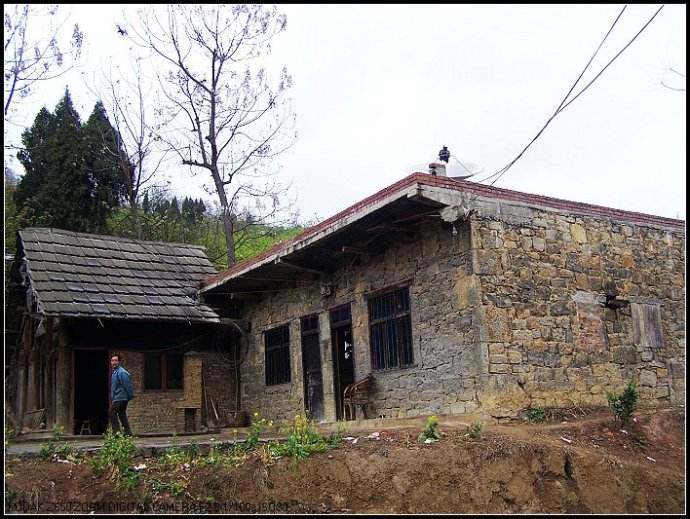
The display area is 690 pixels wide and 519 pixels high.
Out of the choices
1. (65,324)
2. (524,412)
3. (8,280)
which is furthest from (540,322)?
(8,280)

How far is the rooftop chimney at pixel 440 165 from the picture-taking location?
13.3 metres

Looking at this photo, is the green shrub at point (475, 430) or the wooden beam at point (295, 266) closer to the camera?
the green shrub at point (475, 430)

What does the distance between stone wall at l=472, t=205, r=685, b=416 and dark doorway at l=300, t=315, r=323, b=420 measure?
15.0ft

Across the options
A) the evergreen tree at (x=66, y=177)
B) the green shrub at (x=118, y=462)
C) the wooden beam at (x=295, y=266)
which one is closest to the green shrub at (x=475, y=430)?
the green shrub at (x=118, y=462)

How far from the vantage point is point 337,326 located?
1383 centimetres

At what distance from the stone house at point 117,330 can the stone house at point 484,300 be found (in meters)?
2.46

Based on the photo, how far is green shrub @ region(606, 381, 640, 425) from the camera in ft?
33.1

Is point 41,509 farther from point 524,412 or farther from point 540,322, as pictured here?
point 540,322

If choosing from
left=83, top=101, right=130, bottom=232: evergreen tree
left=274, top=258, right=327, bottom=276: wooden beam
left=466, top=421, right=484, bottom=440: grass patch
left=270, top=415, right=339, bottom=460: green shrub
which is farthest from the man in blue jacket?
left=83, top=101, right=130, bottom=232: evergreen tree

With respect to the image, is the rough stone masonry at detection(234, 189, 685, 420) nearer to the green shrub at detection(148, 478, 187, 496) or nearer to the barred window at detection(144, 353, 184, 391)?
the green shrub at detection(148, 478, 187, 496)

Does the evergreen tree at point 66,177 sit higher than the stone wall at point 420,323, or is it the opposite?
the evergreen tree at point 66,177

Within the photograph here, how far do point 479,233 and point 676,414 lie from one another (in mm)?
4003

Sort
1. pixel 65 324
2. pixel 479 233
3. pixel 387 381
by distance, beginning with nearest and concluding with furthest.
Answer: pixel 479 233
pixel 387 381
pixel 65 324

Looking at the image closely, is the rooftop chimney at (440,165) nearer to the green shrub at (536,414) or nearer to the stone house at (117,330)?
the green shrub at (536,414)
